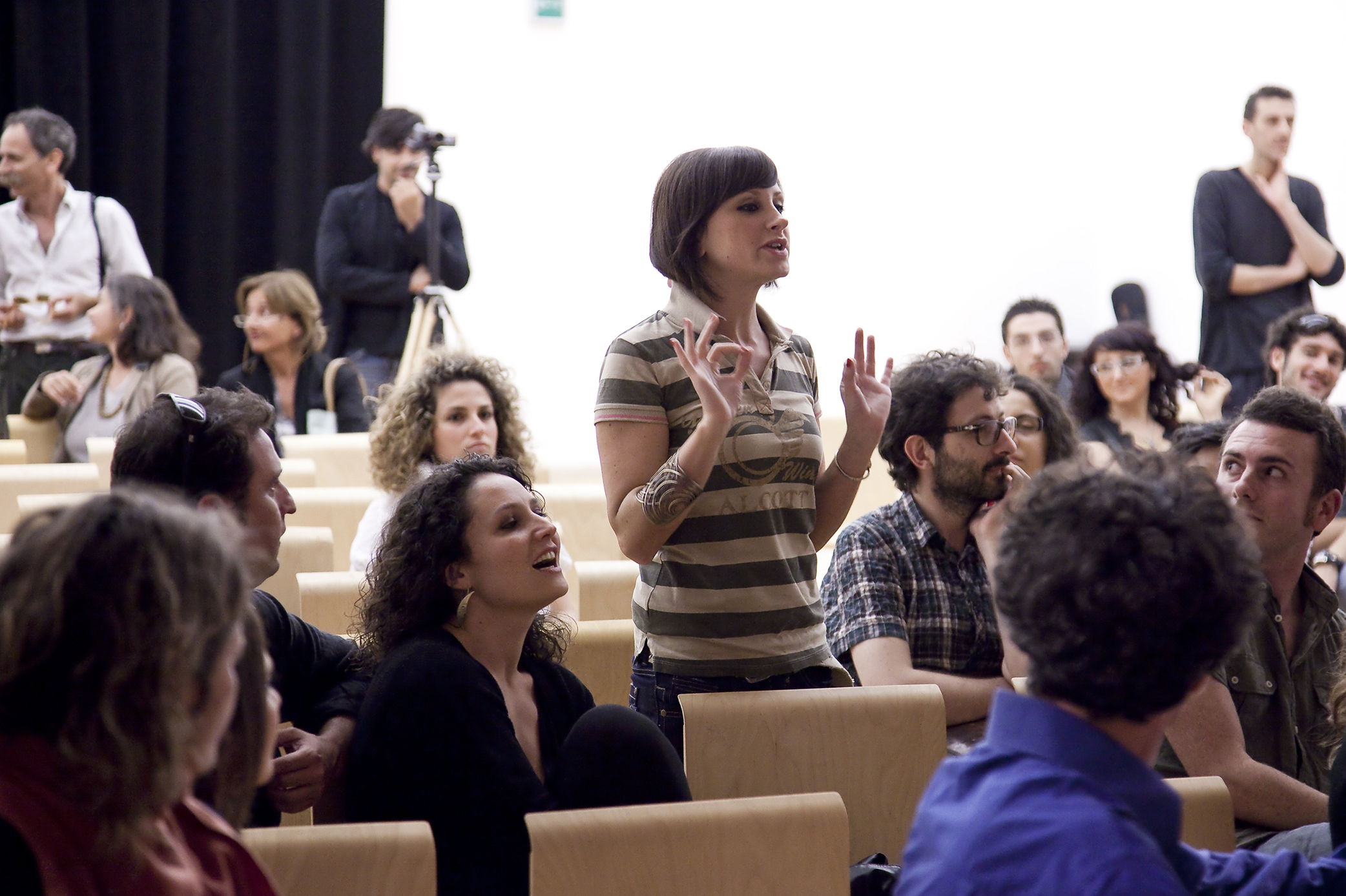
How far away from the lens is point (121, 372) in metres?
4.30

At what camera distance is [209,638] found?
927 millimetres

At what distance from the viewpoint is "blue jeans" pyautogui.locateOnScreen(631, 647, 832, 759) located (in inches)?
71.9

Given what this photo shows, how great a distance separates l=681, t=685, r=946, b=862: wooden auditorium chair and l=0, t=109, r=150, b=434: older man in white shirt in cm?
379

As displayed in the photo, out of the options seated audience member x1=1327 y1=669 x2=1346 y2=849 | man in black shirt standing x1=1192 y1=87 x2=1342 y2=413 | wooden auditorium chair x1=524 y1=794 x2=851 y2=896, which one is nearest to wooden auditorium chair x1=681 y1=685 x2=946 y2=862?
wooden auditorium chair x1=524 y1=794 x2=851 y2=896

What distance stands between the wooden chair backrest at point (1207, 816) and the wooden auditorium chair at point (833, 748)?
0.37 meters

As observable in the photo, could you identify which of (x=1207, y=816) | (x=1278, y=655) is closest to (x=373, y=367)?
(x=1278, y=655)

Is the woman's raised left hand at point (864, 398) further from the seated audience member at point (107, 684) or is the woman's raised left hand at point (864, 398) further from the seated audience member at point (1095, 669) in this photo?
the seated audience member at point (107, 684)

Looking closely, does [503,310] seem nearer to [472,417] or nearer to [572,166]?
[572,166]

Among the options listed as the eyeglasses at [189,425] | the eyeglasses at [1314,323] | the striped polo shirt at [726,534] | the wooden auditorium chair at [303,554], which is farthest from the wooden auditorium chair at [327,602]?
the eyeglasses at [1314,323]

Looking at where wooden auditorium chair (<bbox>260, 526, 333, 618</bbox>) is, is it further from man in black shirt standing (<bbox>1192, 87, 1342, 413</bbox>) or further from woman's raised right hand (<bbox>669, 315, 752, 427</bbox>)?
man in black shirt standing (<bbox>1192, 87, 1342, 413</bbox>)

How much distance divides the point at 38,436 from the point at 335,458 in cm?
118

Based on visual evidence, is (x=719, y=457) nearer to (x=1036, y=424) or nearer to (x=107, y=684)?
(x=107, y=684)

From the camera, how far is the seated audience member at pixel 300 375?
4664 millimetres

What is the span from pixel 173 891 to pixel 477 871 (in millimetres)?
734
